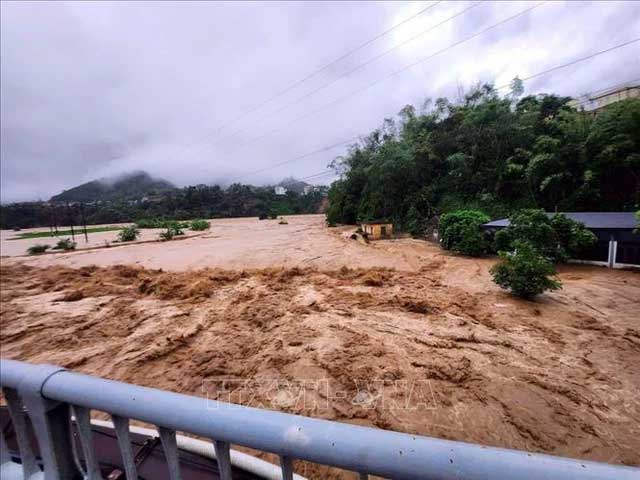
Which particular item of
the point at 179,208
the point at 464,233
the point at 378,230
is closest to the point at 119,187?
the point at 179,208

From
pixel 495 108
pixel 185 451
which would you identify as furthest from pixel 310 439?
pixel 495 108

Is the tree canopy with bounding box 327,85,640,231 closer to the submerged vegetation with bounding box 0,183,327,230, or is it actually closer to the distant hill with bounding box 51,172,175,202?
the submerged vegetation with bounding box 0,183,327,230

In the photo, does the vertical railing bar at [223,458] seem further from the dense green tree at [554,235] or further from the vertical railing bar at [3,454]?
the dense green tree at [554,235]

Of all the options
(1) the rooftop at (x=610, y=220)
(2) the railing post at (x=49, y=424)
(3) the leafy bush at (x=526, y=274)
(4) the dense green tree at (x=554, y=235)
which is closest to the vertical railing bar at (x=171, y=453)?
(2) the railing post at (x=49, y=424)

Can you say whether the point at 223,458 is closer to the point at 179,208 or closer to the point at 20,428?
the point at 20,428

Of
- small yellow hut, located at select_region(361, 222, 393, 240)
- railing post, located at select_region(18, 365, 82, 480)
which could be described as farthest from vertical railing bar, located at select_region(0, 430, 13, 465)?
small yellow hut, located at select_region(361, 222, 393, 240)

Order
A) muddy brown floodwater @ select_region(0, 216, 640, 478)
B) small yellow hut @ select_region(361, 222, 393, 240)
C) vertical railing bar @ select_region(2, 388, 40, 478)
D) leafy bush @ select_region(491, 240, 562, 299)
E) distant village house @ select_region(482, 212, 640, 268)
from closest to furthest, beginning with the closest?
vertical railing bar @ select_region(2, 388, 40, 478) → muddy brown floodwater @ select_region(0, 216, 640, 478) → leafy bush @ select_region(491, 240, 562, 299) → distant village house @ select_region(482, 212, 640, 268) → small yellow hut @ select_region(361, 222, 393, 240)
